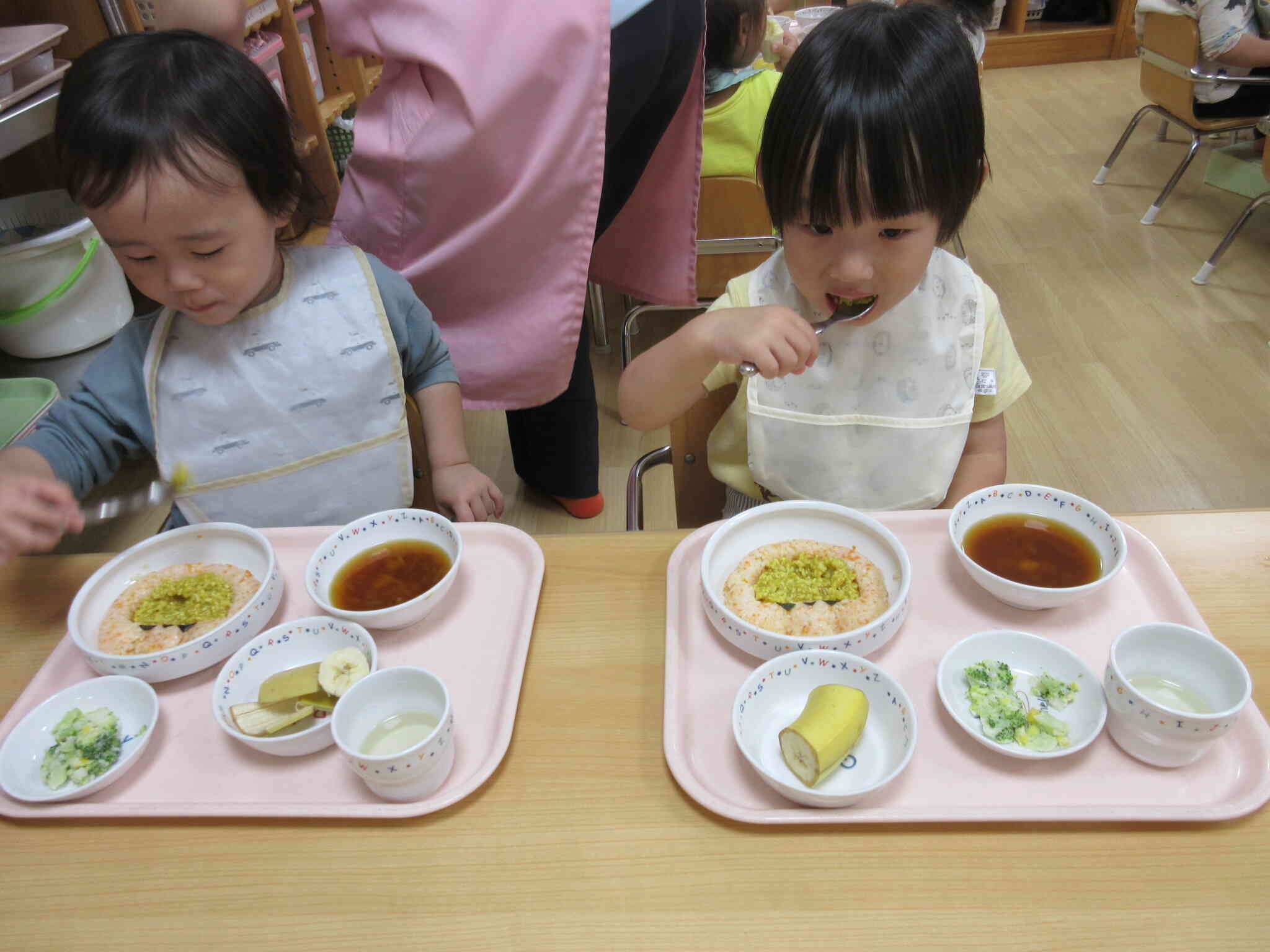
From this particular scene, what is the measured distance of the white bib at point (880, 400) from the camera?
1.12 metres

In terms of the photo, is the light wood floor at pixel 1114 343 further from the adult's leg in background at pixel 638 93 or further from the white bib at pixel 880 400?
the white bib at pixel 880 400

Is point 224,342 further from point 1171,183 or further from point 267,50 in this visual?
point 1171,183

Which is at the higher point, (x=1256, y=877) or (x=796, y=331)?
(x=796, y=331)

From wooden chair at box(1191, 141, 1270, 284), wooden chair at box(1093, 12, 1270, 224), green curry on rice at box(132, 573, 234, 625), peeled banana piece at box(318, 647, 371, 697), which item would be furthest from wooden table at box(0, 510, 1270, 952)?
wooden chair at box(1093, 12, 1270, 224)

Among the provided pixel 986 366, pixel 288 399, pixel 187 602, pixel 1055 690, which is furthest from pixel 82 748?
pixel 986 366

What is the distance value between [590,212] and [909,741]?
0.93 meters

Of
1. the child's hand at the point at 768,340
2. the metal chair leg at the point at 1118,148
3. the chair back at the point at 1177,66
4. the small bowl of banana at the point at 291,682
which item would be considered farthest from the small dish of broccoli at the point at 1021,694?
the metal chair leg at the point at 1118,148

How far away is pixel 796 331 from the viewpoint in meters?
0.91

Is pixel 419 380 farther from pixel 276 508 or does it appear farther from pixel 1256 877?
pixel 1256 877

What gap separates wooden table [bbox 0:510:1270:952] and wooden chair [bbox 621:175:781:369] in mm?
1523

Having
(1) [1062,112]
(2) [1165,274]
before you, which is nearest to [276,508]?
(2) [1165,274]

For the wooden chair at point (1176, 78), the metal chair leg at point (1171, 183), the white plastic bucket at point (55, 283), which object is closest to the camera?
the white plastic bucket at point (55, 283)

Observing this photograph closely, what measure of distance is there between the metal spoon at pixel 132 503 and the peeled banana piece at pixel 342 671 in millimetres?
397

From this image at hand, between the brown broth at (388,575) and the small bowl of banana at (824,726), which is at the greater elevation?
the small bowl of banana at (824,726)
